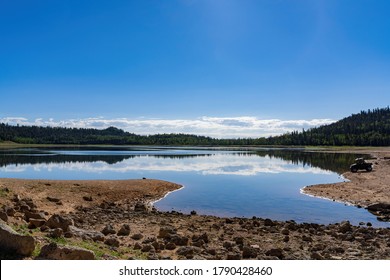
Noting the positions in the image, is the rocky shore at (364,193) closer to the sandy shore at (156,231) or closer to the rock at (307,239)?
the sandy shore at (156,231)

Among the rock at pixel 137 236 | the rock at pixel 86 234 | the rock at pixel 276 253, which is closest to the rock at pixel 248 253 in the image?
the rock at pixel 276 253

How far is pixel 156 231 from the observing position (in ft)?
67.5

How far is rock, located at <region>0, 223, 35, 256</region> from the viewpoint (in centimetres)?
1209

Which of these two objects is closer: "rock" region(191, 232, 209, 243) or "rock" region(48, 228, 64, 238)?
"rock" region(48, 228, 64, 238)

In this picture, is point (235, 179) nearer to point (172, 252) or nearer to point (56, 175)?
point (56, 175)

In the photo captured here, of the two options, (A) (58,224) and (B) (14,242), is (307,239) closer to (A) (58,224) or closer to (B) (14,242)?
(A) (58,224)

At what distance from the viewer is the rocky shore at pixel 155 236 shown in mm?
13748

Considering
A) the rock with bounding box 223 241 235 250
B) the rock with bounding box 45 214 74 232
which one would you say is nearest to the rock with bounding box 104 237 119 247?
the rock with bounding box 45 214 74 232

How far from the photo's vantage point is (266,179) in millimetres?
49625

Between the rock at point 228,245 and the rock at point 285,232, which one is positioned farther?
the rock at point 285,232

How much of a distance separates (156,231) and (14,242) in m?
9.44

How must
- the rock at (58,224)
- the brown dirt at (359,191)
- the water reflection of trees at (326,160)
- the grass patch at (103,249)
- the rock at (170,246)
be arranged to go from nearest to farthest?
the grass patch at (103,249) < the rock at (170,246) < the rock at (58,224) < the brown dirt at (359,191) < the water reflection of trees at (326,160)

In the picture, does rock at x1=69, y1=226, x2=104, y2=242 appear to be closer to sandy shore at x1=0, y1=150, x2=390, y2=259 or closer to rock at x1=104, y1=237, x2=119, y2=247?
sandy shore at x1=0, y1=150, x2=390, y2=259
